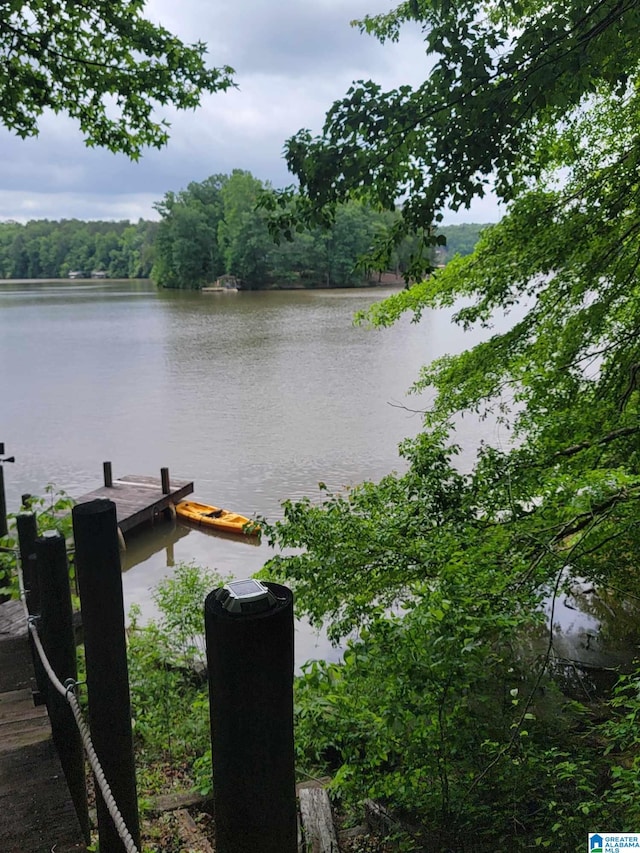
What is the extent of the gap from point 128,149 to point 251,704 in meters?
6.14

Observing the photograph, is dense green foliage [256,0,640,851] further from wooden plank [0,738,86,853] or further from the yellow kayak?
the yellow kayak

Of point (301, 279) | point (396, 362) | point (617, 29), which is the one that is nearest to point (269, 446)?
point (396, 362)

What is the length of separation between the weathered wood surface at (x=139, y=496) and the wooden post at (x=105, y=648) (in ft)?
43.2

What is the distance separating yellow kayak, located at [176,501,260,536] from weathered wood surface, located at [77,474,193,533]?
415mm

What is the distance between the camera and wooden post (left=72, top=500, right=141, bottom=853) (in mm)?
1787

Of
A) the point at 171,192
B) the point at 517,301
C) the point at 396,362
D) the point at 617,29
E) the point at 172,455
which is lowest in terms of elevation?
the point at 172,455

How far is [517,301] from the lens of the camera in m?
6.08

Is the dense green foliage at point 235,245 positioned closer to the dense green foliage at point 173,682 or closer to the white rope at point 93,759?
the dense green foliage at point 173,682

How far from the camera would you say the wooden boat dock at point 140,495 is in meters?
15.0

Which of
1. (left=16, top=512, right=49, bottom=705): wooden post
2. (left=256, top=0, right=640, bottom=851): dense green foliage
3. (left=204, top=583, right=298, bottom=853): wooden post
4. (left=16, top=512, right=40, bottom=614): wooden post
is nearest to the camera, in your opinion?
(left=204, top=583, right=298, bottom=853): wooden post

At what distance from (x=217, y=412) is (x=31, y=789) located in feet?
71.9

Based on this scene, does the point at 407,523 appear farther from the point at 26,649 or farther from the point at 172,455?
the point at 172,455

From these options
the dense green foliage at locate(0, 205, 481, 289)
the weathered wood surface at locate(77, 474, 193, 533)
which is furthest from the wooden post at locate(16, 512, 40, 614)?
the dense green foliage at locate(0, 205, 481, 289)

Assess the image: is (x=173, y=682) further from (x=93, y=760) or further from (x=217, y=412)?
(x=217, y=412)
